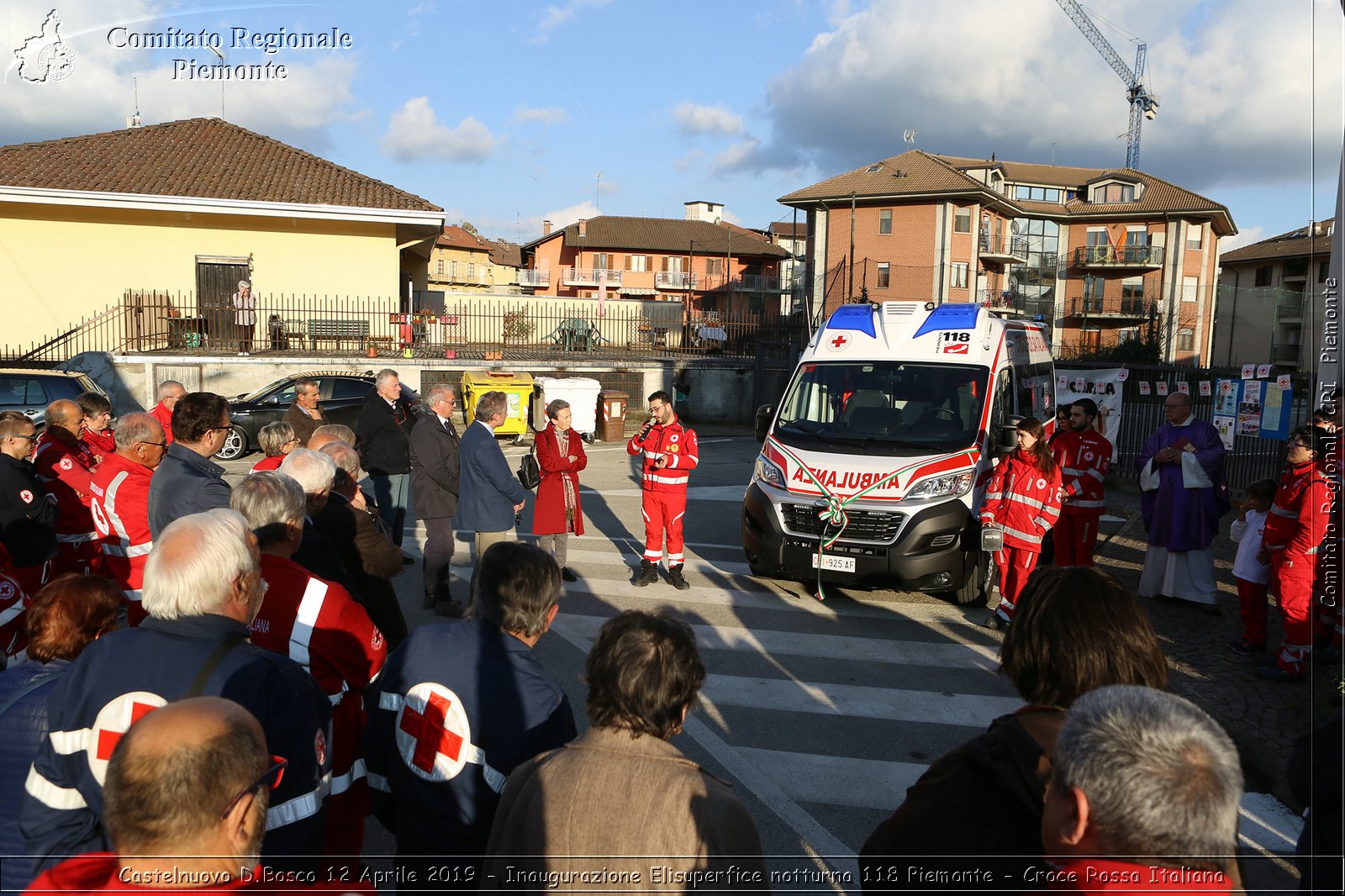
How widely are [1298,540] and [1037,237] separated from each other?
55623mm

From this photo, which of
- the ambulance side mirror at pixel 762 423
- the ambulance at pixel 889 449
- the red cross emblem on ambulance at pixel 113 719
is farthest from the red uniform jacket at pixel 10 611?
the ambulance side mirror at pixel 762 423

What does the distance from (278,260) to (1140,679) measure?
984 inches

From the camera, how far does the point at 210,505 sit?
→ 4.76 metres

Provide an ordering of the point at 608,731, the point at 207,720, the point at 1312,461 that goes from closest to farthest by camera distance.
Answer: the point at 207,720 < the point at 608,731 < the point at 1312,461

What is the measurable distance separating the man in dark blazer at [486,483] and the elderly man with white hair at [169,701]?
471cm

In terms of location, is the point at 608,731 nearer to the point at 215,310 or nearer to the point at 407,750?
the point at 407,750

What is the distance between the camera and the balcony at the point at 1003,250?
51.0 metres

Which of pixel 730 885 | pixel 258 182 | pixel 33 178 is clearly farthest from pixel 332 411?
pixel 730 885

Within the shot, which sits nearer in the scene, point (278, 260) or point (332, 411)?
point (332, 411)

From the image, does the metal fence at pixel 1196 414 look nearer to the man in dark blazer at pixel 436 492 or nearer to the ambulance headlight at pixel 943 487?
the ambulance headlight at pixel 943 487

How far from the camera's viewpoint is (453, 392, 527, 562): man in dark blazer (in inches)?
289

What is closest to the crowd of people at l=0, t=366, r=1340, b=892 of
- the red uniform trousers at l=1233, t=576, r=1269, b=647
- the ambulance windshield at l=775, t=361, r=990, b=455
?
the ambulance windshield at l=775, t=361, r=990, b=455

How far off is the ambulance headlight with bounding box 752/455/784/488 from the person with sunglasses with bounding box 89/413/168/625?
4795 mm

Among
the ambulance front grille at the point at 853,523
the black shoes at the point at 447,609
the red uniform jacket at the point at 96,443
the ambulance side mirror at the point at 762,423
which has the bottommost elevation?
the black shoes at the point at 447,609
